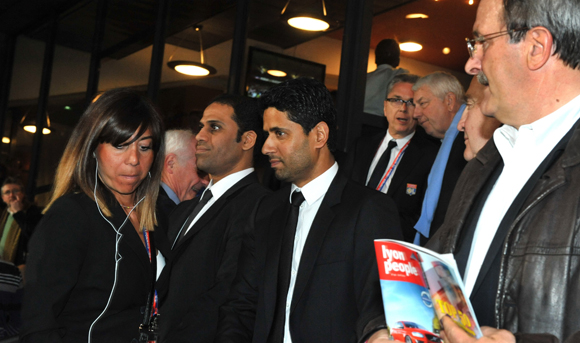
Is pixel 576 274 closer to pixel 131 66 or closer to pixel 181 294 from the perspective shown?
pixel 181 294

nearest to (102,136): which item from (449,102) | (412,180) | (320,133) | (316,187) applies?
(316,187)

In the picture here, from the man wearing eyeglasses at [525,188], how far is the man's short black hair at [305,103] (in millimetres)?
1244

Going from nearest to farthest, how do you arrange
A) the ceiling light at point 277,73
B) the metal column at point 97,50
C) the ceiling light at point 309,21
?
the ceiling light at point 309,21 < the ceiling light at point 277,73 < the metal column at point 97,50

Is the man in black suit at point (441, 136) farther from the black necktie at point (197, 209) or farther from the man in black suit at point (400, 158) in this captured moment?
the black necktie at point (197, 209)

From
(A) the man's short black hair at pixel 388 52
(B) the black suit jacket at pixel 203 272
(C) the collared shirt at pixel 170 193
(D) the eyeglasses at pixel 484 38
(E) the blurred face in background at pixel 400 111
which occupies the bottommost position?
(B) the black suit jacket at pixel 203 272

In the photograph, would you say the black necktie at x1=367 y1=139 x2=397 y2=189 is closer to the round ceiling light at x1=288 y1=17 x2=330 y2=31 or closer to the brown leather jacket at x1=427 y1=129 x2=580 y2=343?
the round ceiling light at x1=288 y1=17 x2=330 y2=31

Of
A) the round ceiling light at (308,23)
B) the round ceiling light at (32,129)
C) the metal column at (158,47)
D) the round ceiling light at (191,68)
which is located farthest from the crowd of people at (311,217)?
the round ceiling light at (32,129)

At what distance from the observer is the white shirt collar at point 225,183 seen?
335cm

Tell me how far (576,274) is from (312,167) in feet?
5.29

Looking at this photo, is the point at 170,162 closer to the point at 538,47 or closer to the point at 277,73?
the point at 277,73

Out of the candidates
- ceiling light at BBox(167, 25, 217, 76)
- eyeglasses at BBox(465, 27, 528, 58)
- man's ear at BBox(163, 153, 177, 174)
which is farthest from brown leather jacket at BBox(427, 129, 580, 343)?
ceiling light at BBox(167, 25, 217, 76)

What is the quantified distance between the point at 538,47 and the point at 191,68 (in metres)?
5.95

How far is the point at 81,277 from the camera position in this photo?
6.13 feet

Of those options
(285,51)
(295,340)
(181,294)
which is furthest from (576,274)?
(285,51)
